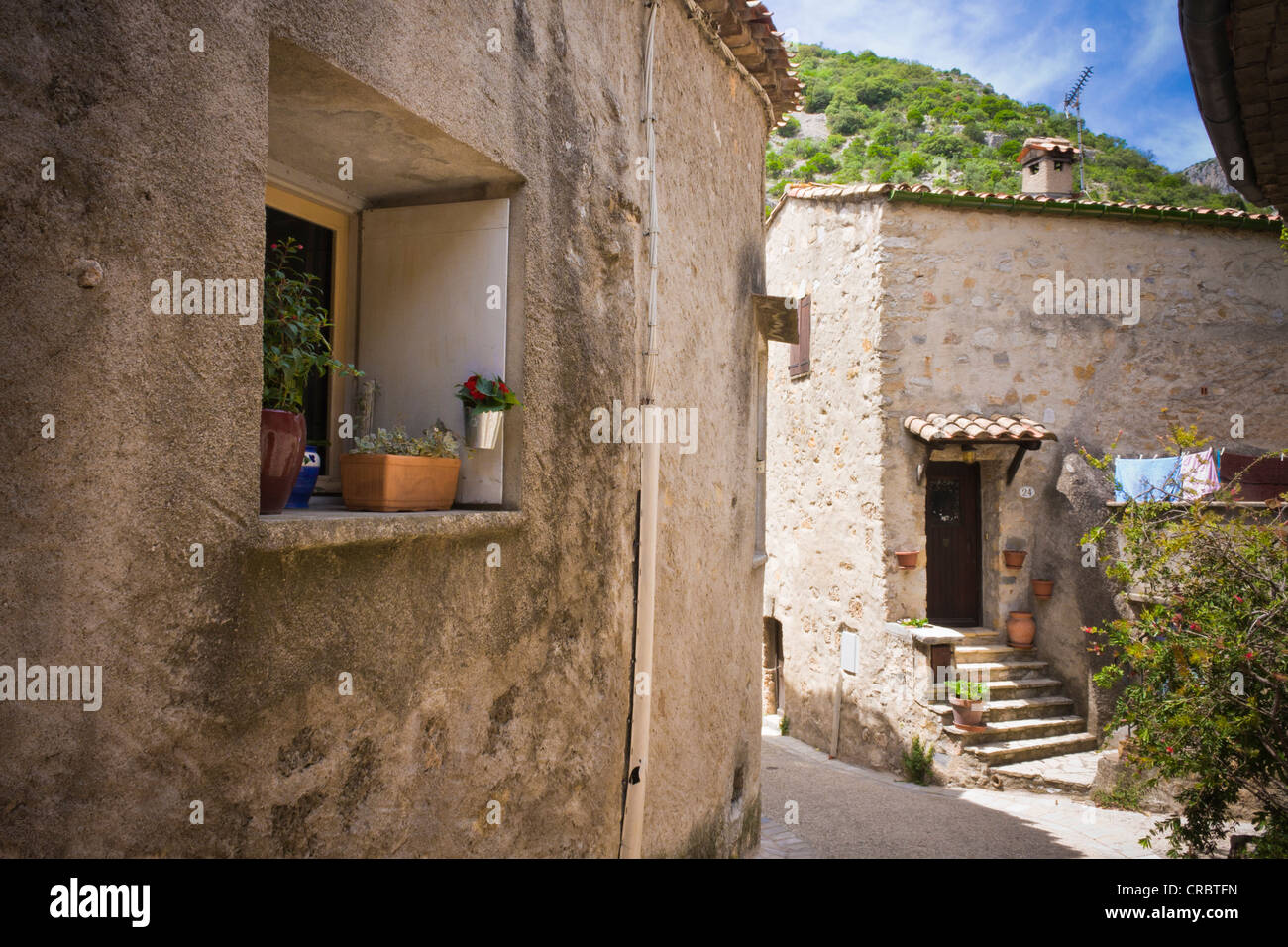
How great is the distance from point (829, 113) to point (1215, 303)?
3486 centimetres

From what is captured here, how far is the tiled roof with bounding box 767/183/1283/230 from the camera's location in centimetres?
1080

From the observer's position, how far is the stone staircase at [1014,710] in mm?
9594

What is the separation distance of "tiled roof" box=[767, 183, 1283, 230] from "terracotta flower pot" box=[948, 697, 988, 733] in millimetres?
6032

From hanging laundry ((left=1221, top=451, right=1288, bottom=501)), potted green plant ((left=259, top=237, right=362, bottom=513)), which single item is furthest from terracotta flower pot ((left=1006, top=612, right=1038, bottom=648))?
potted green plant ((left=259, top=237, right=362, bottom=513))

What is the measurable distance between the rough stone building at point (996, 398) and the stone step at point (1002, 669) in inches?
1.0

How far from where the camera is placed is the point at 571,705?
361cm

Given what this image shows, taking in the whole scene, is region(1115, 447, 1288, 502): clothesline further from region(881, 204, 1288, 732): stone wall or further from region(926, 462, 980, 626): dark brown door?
region(926, 462, 980, 626): dark brown door

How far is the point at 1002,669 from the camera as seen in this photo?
1040 centimetres

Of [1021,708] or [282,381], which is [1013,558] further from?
[282,381]

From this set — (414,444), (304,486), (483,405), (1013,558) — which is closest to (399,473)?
(414,444)

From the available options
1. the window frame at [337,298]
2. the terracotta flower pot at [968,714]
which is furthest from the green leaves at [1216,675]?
the window frame at [337,298]

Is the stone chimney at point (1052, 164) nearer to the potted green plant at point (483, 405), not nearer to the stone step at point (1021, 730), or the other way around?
the stone step at point (1021, 730)
